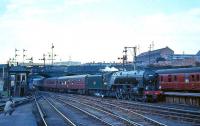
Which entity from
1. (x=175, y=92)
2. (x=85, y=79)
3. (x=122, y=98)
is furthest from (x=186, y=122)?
(x=85, y=79)

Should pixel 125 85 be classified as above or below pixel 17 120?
above

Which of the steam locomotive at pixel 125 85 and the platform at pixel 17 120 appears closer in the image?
the platform at pixel 17 120

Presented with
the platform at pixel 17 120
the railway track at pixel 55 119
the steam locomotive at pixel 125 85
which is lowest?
the railway track at pixel 55 119

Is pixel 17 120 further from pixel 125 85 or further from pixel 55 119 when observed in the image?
pixel 125 85

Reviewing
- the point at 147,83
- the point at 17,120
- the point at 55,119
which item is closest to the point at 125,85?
the point at 147,83

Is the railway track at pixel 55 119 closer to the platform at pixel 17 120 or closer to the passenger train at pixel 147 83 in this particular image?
the platform at pixel 17 120

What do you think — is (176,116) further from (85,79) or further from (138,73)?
(85,79)

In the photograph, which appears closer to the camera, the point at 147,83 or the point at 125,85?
the point at 147,83

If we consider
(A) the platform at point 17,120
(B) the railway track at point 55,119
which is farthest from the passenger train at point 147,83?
(A) the platform at point 17,120

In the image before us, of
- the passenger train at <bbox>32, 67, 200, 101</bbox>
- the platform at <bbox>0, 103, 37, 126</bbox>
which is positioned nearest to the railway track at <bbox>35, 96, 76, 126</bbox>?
the platform at <bbox>0, 103, 37, 126</bbox>

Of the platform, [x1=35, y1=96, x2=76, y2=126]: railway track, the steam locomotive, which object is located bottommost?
[x1=35, y1=96, x2=76, y2=126]: railway track

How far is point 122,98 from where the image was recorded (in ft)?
156

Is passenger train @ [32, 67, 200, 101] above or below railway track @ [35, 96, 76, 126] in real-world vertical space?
above

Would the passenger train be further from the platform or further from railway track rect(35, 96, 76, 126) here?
the platform
